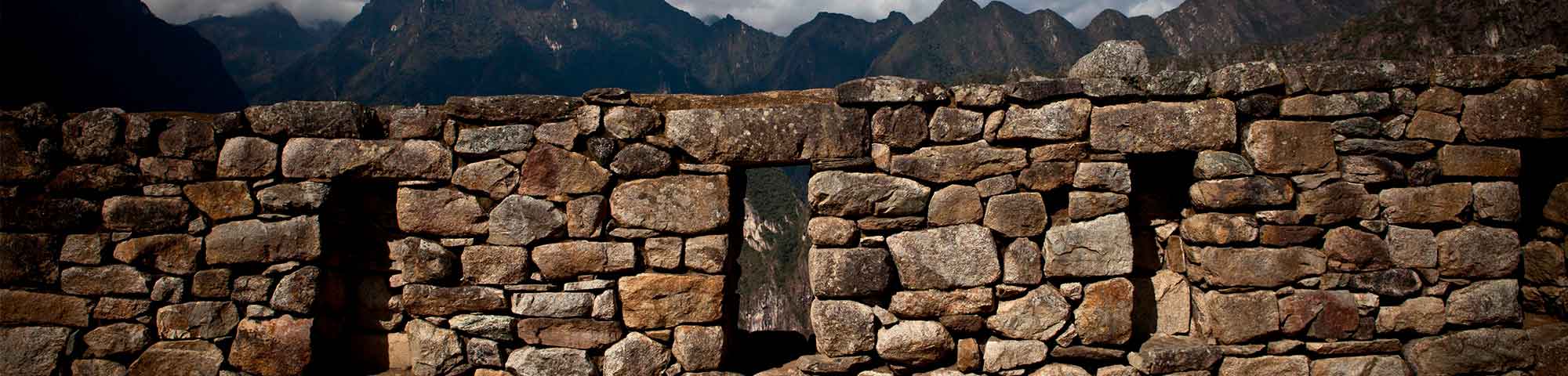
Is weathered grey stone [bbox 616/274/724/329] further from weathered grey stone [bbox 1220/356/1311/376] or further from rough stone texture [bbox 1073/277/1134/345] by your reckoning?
weathered grey stone [bbox 1220/356/1311/376]

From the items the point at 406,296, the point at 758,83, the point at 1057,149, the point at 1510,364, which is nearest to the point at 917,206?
the point at 1057,149

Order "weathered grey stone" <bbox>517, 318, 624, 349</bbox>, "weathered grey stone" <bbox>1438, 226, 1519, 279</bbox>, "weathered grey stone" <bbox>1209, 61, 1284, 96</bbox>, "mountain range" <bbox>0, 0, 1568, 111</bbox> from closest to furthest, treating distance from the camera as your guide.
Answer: "weathered grey stone" <bbox>1209, 61, 1284, 96</bbox>, "weathered grey stone" <bbox>1438, 226, 1519, 279</bbox>, "weathered grey stone" <bbox>517, 318, 624, 349</bbox>, "mountain range" <bbox>0, 0, 1568, 111</bbox>

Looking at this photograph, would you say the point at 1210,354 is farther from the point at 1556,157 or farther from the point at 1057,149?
the point at 1556,157

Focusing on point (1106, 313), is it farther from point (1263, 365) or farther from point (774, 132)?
point (774, 132)

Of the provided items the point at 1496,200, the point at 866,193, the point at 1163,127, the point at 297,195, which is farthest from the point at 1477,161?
the point at 297,195

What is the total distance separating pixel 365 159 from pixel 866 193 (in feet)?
9.47

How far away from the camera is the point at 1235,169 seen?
407 cm

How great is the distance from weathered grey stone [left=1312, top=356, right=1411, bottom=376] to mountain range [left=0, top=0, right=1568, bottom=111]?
11488 mm

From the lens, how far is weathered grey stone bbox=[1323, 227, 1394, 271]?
13.5 feet

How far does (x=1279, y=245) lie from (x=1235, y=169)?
19.8 inches

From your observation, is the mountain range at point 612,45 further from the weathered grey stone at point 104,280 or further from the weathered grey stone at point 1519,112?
the weathered grey stone at point 104,280

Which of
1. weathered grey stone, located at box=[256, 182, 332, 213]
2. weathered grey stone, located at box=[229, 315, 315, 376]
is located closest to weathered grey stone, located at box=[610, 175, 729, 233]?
weathered grey stone, located at box=[256, 182, 332, 213]

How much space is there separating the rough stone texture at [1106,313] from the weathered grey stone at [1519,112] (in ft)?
6.95

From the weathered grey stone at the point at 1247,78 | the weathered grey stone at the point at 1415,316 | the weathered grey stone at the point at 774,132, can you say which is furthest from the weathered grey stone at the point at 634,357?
the weathered grey stone at the point at 1415,316
